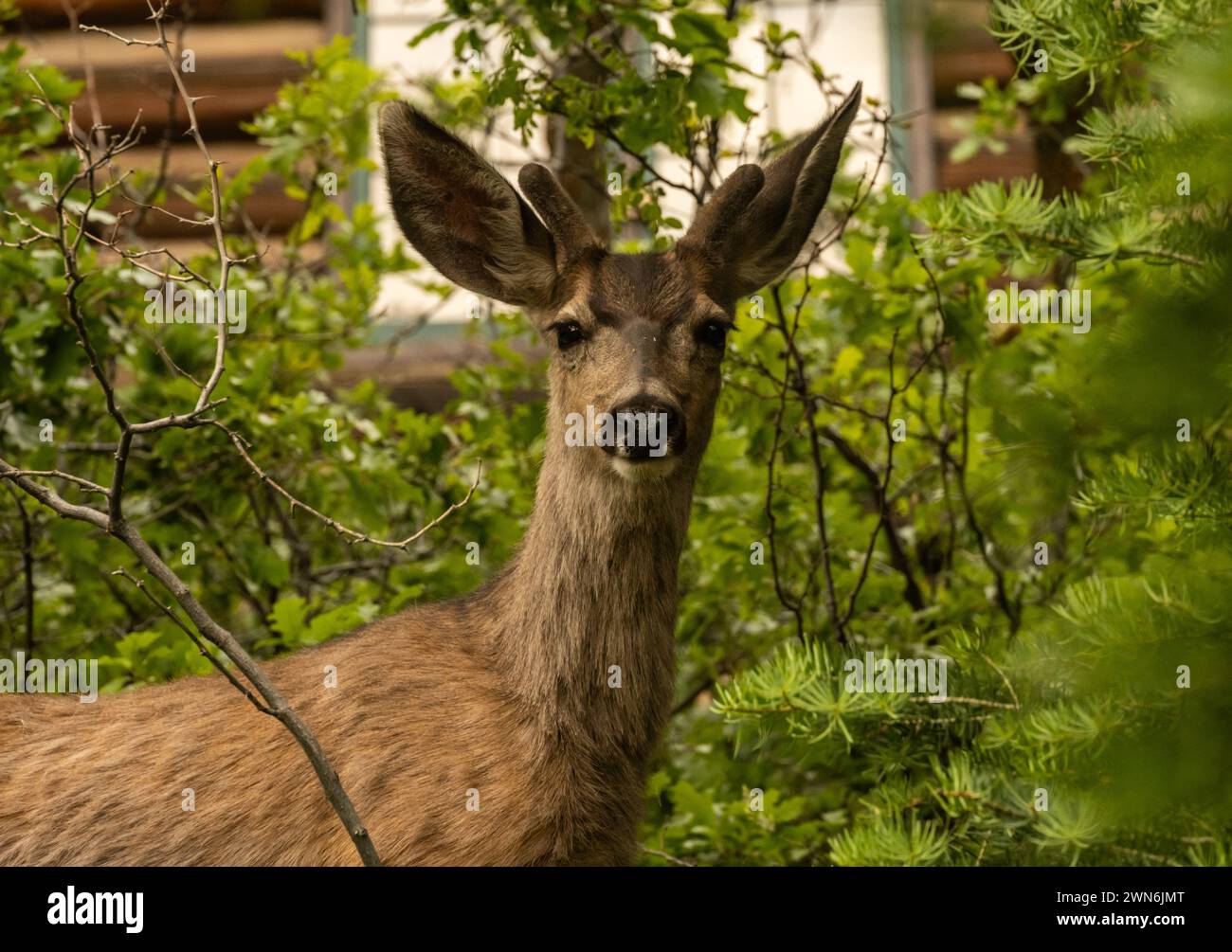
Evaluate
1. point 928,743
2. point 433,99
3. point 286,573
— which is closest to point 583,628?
point 928,743

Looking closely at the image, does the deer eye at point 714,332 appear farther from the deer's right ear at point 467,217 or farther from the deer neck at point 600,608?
the deer's right ear at point 467,217

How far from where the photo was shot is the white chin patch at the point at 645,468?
5031 millimetres

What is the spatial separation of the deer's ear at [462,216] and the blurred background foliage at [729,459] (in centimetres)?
99

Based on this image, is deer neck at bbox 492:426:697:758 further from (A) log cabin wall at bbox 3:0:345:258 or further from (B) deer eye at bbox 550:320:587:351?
(A) log cabin wall at bbox 3:0:345:258

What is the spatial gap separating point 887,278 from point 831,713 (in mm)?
3474

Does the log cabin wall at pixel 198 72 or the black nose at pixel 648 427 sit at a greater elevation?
the log cabin wall at pixel 198 72

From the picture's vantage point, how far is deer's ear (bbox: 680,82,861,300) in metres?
5.70

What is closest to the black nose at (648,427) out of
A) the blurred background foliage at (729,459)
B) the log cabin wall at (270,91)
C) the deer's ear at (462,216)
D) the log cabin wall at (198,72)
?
the blurred background foliage at (729,459)

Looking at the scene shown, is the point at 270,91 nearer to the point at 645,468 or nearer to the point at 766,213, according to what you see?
the point at 766,213

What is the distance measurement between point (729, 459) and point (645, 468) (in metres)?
2.33

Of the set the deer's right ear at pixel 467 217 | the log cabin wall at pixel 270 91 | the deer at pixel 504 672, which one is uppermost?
the log cabin wall at pixel 270 91

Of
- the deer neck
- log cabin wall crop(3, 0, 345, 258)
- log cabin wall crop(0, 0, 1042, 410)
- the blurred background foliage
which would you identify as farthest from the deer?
log cabin wall crop(3, 0, 345, 258)

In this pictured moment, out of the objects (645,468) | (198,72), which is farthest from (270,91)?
(645,468)
